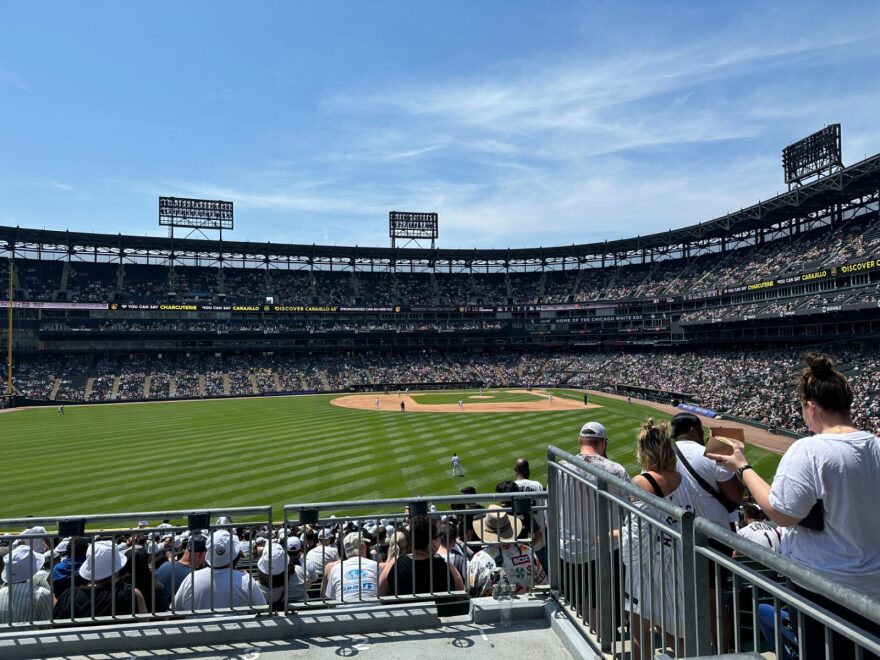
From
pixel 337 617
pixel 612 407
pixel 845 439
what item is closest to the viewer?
pixel 845 439

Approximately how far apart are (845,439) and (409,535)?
15.5 ft

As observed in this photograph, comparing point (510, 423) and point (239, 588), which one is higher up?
point (239, 588)

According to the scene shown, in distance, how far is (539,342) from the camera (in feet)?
272

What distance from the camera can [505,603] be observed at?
199 inches

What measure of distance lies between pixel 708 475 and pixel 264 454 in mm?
24357

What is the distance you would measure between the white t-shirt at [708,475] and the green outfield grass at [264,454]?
1460 centimetres

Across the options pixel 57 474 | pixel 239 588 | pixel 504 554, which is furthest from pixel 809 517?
pixel 57 474

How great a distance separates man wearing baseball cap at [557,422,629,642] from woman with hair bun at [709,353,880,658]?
4.32 feet

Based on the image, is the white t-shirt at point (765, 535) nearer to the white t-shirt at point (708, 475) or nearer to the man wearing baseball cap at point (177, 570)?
the white t-shirt at point (708, 475)

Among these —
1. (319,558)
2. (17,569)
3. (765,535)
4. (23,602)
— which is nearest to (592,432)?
(765,535)

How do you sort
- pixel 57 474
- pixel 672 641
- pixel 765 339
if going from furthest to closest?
pixel 765 339 < pixel 57 474 < pixel 672 641

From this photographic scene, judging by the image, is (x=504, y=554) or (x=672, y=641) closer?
(x=672, y=641)

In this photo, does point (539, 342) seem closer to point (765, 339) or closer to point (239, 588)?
point (765, 339)

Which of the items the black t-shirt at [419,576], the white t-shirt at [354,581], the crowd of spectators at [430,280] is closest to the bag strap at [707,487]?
the black t-shirt at [419,576]
